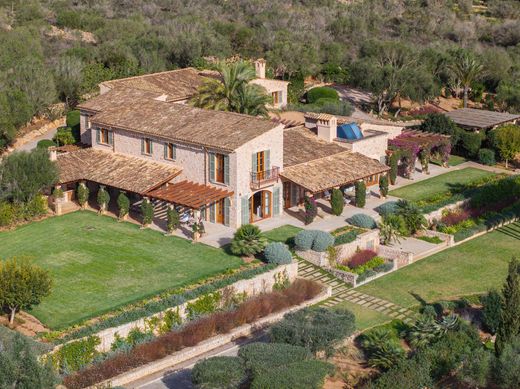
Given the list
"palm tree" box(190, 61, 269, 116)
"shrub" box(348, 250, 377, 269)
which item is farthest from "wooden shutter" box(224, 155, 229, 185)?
"palm tree" box(190, 61, 269, 116)

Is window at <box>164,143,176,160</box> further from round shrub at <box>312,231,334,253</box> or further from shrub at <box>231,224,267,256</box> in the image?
round shrub at <box>312,231,334,253</box>

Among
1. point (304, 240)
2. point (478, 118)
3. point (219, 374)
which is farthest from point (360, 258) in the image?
point (478, 118)

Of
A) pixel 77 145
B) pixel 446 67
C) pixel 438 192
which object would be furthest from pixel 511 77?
pixel 77 145

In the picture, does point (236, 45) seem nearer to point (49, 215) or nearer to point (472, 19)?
point (472, 19)

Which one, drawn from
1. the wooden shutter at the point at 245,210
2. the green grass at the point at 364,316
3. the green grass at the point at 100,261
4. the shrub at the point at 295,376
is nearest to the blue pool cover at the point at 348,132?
the wooden shutter at the point at 245,210

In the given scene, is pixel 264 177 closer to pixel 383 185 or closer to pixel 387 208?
pixel 387 208

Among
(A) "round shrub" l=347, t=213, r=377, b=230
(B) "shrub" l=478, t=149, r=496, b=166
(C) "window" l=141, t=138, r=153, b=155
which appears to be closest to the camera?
(A) "round shrub" l=347, t=213, r=377, b=230

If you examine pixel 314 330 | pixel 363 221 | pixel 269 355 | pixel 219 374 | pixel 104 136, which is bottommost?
pixel 363 221
